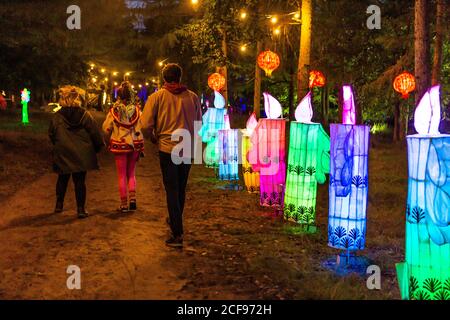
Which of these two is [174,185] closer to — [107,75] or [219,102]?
[219,102]

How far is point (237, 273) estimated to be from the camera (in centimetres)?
578

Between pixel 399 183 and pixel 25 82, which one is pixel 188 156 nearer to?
pixel 399 183

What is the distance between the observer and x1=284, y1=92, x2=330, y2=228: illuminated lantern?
7.66m

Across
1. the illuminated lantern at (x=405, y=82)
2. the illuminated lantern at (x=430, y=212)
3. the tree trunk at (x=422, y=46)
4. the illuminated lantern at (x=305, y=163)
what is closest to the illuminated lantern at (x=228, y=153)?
the illuminated lantern at (x=305, y=163)

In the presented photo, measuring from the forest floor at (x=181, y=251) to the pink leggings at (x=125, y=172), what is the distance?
0.38 m

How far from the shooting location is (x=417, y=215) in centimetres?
469

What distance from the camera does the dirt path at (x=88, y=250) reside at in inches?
204

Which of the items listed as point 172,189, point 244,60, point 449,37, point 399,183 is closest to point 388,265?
point 172,189

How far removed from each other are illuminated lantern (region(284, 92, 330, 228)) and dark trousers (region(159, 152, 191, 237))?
1.95m

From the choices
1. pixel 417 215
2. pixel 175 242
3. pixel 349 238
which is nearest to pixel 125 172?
pixel 175 242

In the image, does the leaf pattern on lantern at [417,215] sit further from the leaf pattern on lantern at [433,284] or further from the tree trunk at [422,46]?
the tree trunk at [422,46]

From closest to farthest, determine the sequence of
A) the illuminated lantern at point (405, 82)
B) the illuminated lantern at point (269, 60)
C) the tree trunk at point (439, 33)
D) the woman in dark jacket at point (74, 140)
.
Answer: the woman in dark jacket at point (74, 140) < the tree trunk at point (439, 33) < the illuminated lantern at point (269, 60) < the illuminated lantern at point (405, 82)
